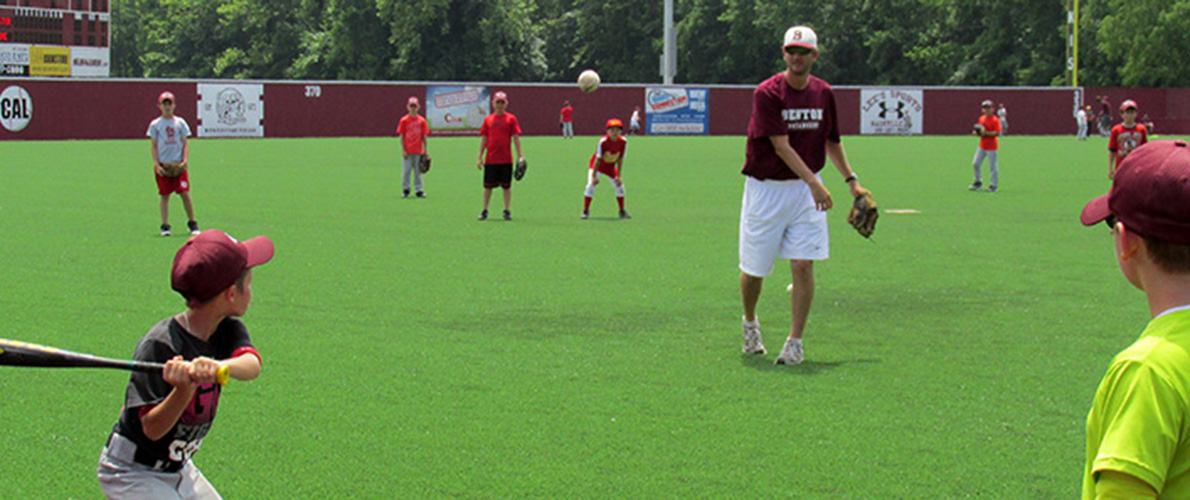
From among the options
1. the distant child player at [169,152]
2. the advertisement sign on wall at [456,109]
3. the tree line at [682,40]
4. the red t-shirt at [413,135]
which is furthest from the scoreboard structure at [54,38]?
Answer: the distant child player at [169,152]

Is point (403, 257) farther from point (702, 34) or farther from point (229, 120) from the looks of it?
point (702, 34)

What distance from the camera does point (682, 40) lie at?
86.8 m

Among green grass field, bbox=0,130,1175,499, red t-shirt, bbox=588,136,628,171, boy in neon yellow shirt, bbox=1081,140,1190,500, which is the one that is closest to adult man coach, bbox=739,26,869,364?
green grass field, bbox=0,130,1175,499

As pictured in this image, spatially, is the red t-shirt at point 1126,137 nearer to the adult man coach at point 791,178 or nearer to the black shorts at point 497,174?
the black shorts at point 497,174

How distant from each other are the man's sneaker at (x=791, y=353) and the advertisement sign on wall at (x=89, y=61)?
4507cm

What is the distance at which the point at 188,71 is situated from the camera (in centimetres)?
9388

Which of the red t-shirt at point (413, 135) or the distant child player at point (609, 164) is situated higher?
the red t-shirt at point (413, 135)

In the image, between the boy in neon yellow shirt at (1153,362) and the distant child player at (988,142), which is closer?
the boy in neon yellow shirt at (1153,362)

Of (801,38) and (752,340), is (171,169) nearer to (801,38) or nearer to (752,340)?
(752,340)

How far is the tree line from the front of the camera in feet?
240

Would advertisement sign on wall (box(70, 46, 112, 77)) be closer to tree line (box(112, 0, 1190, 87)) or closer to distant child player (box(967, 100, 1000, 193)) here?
tree line (box(112, 0, 1190, 87))

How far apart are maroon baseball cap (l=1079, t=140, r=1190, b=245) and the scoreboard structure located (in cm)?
4855

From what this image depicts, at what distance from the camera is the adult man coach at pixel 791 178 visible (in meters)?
8.20

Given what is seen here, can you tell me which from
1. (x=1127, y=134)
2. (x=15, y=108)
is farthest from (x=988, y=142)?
(x=15, y=108)
